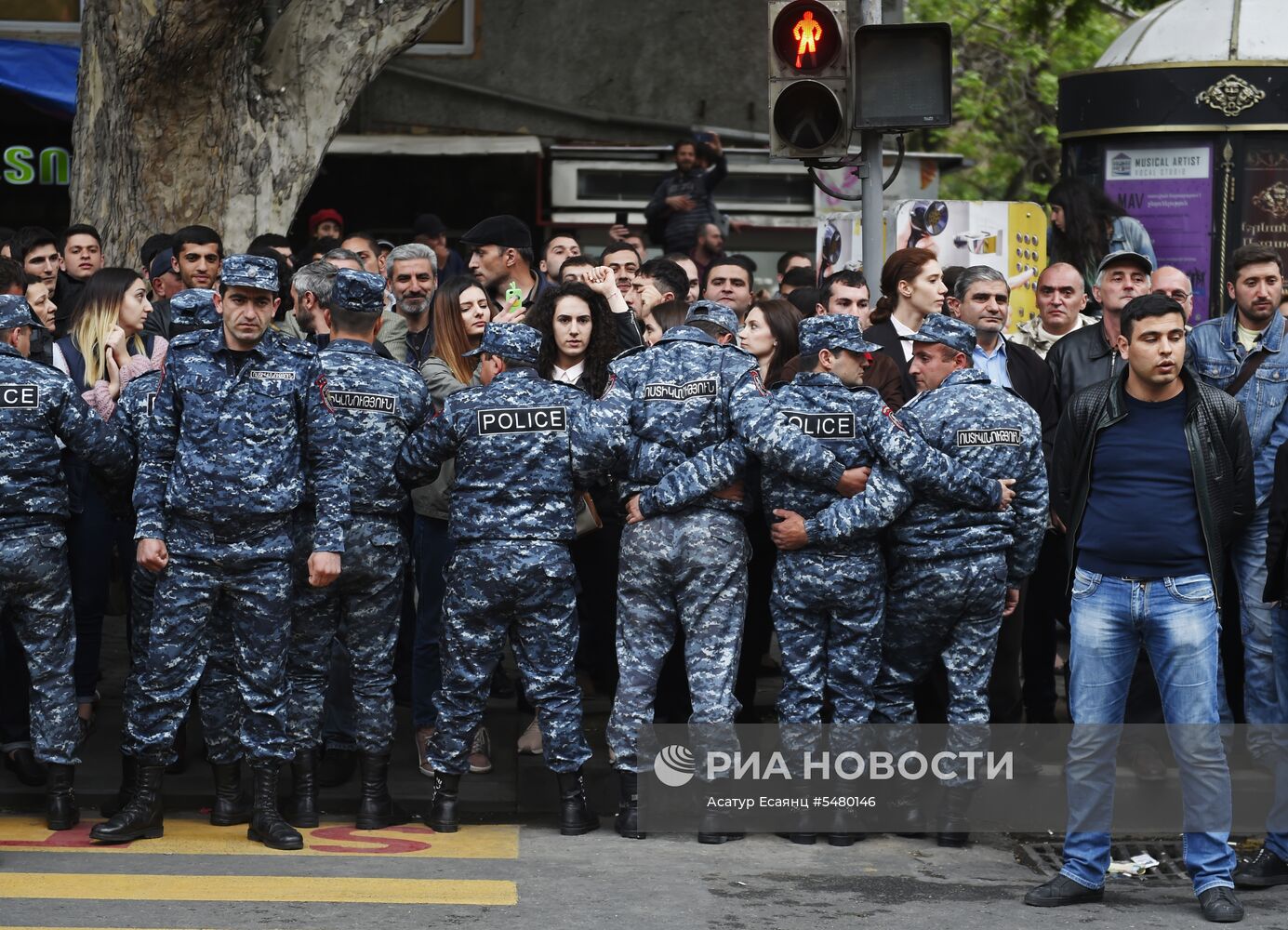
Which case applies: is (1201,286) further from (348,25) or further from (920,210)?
(348,25)

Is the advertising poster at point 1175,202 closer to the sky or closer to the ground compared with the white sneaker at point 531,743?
closer to the sky

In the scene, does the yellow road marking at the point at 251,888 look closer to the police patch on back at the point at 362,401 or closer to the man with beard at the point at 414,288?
the police patch on back at the point at 362,401

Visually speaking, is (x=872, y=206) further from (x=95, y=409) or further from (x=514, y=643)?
(x=95, y=409)

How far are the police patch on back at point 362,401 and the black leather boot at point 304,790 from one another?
1.42 meters

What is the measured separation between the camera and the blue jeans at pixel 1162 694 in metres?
6.66

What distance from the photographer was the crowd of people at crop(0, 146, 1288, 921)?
7.18m

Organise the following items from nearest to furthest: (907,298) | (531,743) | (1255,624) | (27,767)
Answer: (27,767), (1255,624), (531,743), (907,298)

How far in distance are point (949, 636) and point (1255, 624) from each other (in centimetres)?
151

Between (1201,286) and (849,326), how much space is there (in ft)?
18.5

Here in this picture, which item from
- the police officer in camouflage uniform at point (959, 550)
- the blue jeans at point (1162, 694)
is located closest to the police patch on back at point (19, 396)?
the police officer in camouflage uniform at point (959, 550)

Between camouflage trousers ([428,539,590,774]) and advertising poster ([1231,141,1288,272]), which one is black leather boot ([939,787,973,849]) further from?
advertising poster ([1231,141,1288,272])

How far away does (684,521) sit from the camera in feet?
25.0

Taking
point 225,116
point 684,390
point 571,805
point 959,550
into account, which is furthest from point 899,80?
point 225,116

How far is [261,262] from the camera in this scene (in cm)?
744
